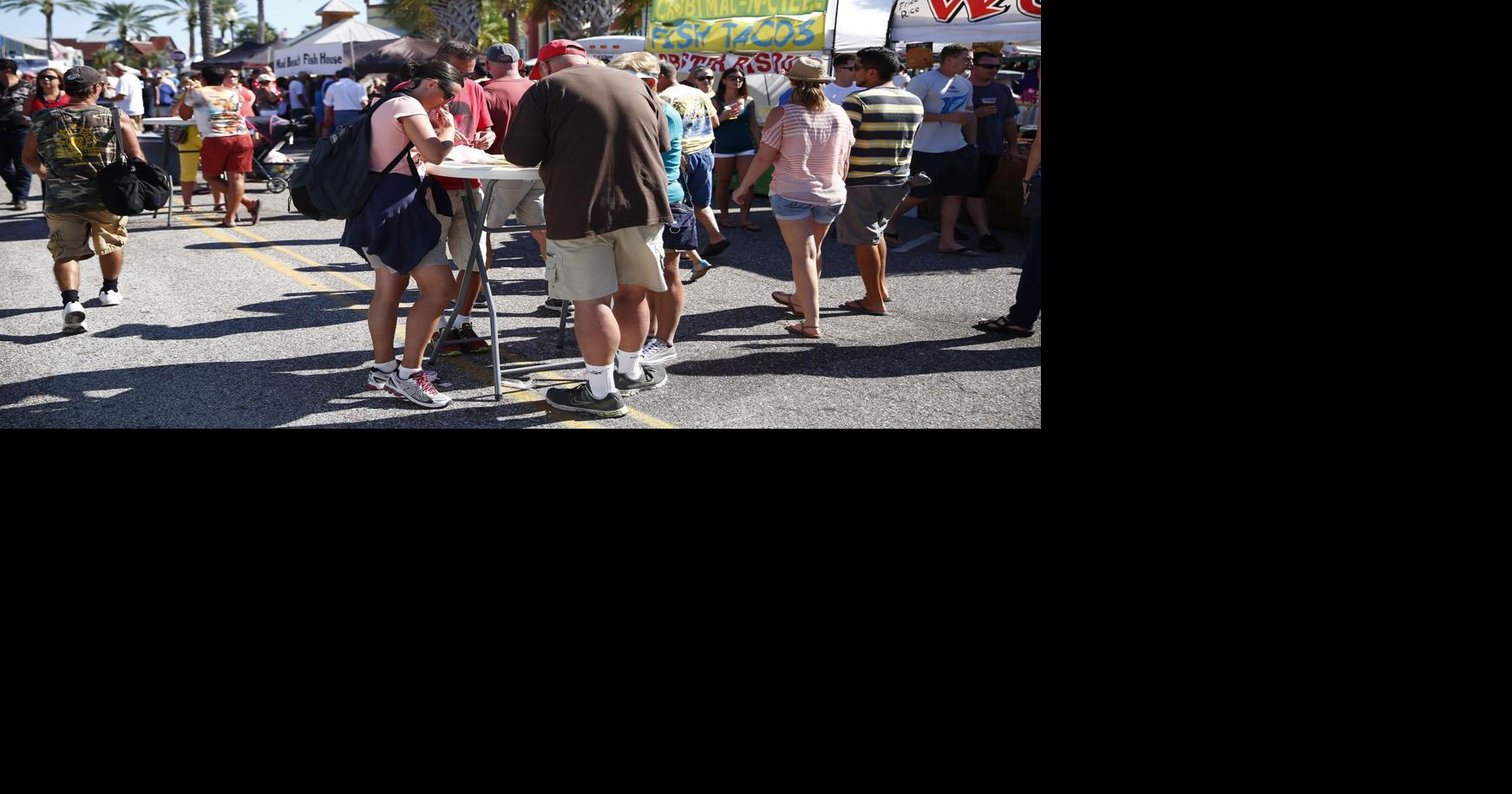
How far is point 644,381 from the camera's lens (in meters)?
5.06

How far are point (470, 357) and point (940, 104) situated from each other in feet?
13.5

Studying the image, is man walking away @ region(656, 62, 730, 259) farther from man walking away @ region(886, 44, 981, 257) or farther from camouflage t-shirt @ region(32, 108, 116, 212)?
camouflage t-shirt @ region(32, 108, 116, 212)

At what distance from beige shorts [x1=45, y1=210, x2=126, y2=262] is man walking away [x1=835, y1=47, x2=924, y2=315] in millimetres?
3709

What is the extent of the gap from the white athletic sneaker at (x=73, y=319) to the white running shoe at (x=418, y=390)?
216 centimetres

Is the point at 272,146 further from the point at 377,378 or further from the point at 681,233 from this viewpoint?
the point at 377,378

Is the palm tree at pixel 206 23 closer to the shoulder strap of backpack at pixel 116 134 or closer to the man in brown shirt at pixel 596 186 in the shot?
the shoulder strap of backpack at pixel 116 134

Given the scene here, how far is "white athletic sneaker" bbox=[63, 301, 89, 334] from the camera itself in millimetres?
5816

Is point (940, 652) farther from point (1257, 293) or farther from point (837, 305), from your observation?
point (837, 305)

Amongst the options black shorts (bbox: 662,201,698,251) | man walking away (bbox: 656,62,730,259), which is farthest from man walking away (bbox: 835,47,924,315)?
black shorts (bbox: 662,201,698,251)

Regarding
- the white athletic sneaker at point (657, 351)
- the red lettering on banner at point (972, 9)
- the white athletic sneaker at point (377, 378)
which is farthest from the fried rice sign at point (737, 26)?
the white athletic sneaker at point (377, 378)

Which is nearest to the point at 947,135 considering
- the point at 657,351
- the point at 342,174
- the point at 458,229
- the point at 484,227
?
the point at 657,351

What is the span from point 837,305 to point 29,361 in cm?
404

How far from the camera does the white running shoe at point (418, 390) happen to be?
4.70 metres

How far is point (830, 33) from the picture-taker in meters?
9.34
